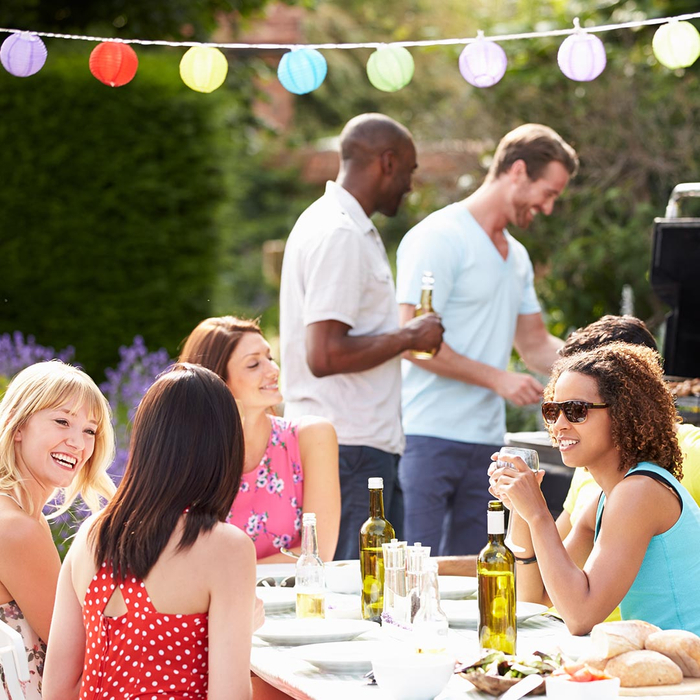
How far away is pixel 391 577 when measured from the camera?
7.11 ft

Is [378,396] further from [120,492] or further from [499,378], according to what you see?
[120,492]

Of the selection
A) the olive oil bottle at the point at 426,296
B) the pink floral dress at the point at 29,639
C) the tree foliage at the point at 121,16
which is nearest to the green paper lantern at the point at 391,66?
the olive oil bottle at the point at 426,296

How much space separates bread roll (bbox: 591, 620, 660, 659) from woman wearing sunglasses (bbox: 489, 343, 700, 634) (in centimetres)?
22

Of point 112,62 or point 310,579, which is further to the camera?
point 112,62

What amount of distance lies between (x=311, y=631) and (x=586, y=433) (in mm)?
664

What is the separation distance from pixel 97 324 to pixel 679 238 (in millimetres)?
5094

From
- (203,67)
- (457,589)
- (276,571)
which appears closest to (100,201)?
(203,67)

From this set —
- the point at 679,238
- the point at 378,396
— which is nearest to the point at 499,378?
the point at 378,396

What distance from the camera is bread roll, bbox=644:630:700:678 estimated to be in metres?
1.76

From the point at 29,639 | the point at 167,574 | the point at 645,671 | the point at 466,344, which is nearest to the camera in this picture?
the point at 645,671

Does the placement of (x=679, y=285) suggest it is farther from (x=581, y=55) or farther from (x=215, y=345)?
(x=215, y=345)

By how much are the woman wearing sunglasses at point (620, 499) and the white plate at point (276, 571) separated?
0.70m

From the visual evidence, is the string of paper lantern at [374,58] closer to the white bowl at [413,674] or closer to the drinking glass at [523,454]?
the drinking glass at [523,454]

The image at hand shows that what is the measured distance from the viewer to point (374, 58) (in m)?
3.68
